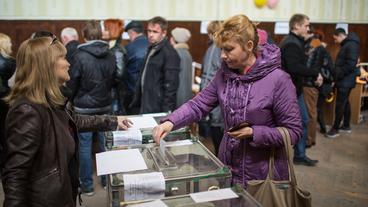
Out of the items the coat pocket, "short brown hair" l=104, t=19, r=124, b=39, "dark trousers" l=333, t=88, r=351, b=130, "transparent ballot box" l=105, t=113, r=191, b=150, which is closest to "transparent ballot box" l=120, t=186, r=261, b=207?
the coat pocket

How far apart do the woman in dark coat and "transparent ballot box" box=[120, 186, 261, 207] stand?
48 centimetres

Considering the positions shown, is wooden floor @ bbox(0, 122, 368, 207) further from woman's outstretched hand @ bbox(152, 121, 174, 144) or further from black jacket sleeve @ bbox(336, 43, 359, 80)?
woman's outstretched hand @ bbox(152, 121, 174, 144)

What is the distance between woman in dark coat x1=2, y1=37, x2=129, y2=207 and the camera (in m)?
1.67

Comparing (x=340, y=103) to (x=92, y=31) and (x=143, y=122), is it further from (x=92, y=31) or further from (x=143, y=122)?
(x=143, y=122)

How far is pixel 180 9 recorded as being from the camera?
6523 mm

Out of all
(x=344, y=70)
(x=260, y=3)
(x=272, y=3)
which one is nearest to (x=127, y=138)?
(x=344, y=70)

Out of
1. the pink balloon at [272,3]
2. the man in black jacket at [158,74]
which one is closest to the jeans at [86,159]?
the man in black jacket at [158,74]

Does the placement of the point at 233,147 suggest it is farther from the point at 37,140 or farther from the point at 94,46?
the point at 94,46

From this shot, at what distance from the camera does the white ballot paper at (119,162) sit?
5.45 feet

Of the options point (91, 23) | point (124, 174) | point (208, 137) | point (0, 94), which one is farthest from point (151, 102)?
point (124, 174)

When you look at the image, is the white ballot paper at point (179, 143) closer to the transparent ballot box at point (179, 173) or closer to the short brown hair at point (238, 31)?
the transparent ballot box at point (179, 173)

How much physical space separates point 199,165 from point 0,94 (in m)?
2.80

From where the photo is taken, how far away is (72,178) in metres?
1.92

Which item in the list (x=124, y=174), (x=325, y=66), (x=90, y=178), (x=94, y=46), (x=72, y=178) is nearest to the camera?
(x=124, y=174)
